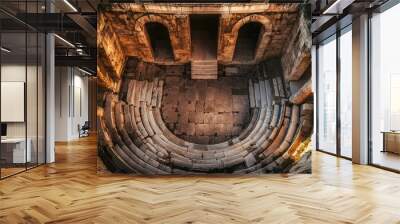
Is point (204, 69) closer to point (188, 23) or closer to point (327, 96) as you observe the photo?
point (188, 23)

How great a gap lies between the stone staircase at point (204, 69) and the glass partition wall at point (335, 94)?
3.46 meters

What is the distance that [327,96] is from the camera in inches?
373

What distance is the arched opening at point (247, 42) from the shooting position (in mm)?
6359

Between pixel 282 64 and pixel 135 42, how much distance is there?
269 cm

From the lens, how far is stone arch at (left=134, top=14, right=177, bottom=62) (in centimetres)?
602

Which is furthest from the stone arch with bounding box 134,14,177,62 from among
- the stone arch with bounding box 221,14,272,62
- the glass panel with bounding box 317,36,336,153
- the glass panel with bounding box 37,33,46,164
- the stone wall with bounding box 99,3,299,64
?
the glass panel with bounding box 317,36,336,153

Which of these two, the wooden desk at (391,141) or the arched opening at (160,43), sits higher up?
the arched opening at (160,43)

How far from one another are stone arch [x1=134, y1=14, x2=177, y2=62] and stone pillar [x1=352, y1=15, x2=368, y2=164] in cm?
390

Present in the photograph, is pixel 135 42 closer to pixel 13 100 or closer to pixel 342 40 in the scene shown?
pixel 13 100

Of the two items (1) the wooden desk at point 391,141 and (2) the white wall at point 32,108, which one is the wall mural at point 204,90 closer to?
(2) the white wall at point 32,108

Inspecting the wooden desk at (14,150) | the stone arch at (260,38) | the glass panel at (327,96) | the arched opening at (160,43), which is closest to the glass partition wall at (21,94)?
the wooden desk at (14,150)

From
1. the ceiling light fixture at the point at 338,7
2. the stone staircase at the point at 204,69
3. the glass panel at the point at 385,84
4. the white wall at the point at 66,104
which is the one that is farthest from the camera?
the white wall at the point at 66,104

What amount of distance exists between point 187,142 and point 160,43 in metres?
1.88

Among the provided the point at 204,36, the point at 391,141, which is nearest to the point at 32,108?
the point at 204,36
